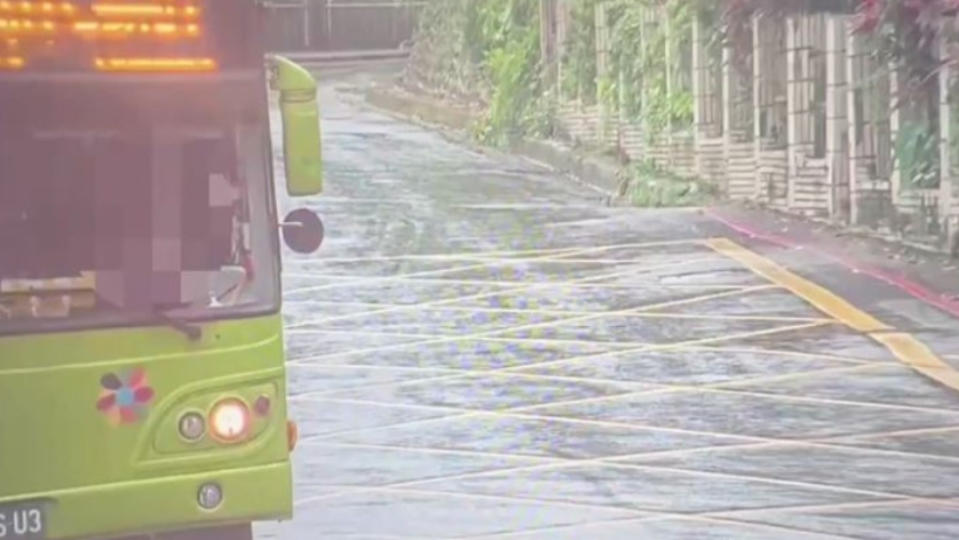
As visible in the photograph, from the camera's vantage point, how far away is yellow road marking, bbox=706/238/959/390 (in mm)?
12969

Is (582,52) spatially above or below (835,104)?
above

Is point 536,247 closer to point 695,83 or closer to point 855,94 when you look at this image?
point 855,94

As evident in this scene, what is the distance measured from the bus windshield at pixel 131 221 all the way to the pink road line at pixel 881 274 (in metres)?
8.18

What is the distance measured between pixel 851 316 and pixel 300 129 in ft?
26.1

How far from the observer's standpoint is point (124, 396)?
7418 mm

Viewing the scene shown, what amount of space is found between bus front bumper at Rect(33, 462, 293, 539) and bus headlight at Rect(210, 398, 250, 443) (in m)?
0.12

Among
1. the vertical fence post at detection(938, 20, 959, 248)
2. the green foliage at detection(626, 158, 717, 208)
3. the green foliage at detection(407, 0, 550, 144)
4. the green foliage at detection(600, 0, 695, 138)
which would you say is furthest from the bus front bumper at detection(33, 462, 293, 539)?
the green foliage at detection(407, 0, 550, 144)

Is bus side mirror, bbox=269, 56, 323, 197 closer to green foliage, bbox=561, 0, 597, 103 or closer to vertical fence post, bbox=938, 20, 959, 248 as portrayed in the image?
vertical fence post, bbox=938, 20, 959, 248

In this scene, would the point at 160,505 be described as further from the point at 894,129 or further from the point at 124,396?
the point at 894,129

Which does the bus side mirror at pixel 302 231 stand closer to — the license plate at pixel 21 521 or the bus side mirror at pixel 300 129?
the bus side mirror at pixel 300 129

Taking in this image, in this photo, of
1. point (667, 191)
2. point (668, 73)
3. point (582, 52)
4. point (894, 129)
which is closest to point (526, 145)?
point (582, 52)

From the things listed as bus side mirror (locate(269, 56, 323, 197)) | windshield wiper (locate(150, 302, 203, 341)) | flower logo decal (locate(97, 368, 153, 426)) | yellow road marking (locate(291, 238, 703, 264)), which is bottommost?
yellow road marking (locate(291, 238, 703, 264))

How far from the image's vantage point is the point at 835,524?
30.7ft

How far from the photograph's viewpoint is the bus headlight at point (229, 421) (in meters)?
7.55
